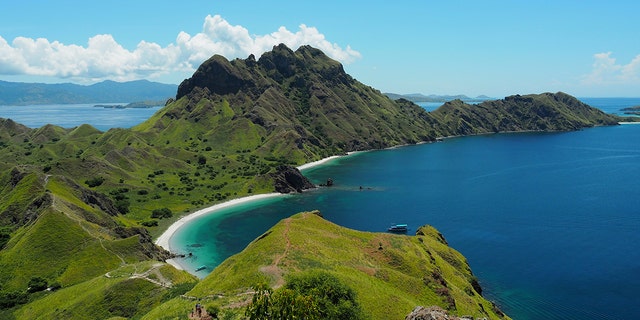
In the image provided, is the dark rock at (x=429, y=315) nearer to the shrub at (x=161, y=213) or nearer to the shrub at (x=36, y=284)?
the shrub at (x=36, y=284)

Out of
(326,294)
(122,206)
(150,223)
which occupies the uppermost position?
(326,294)

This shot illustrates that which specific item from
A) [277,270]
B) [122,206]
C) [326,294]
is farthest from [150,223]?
[326,294]

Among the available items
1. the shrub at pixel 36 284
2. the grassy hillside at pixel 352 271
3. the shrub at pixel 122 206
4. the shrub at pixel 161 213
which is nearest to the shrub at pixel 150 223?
the shrub at pixel 161 213

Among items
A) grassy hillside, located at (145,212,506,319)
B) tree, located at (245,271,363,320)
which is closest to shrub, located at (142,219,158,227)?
grassy hillside, located at (145,212,506,319)

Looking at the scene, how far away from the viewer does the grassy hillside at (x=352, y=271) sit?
250 feet

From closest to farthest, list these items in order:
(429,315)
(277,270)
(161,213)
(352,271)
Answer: (429,315)
(277,270)
(352,271)
(161,213)

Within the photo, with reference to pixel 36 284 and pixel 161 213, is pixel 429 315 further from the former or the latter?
pixel 161 213

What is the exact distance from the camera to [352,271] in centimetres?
8638

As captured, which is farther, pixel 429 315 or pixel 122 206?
pixel 122 206

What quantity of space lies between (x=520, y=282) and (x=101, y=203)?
153 m

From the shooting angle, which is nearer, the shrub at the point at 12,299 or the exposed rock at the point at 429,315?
the exposed rock at the point at 429,315

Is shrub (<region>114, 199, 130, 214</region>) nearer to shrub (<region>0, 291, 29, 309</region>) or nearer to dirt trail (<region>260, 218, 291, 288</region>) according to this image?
shrub (<region>0, 291, 29, 309</region>)

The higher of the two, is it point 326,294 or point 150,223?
point 326,294

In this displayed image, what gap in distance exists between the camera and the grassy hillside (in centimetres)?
7612
